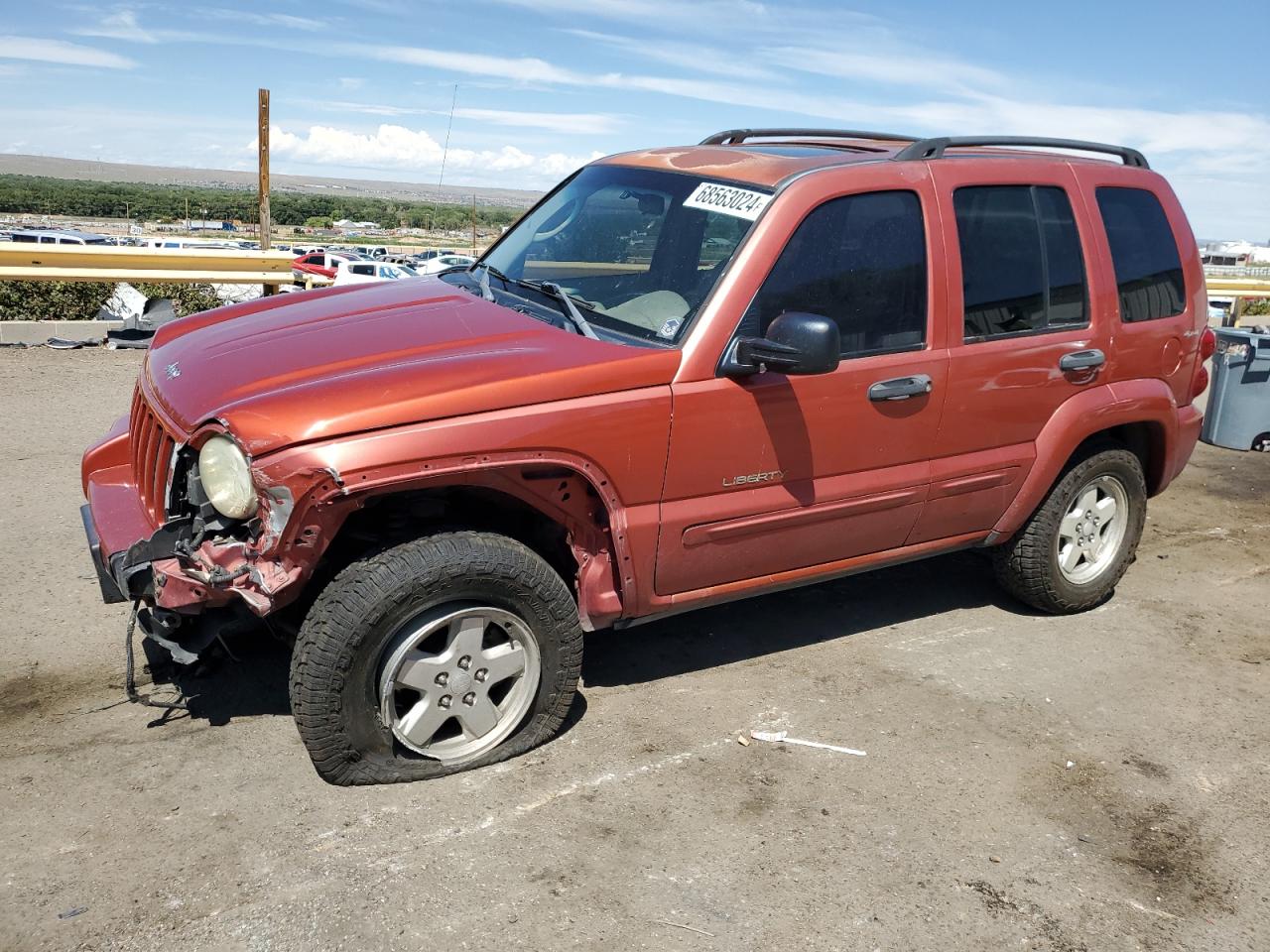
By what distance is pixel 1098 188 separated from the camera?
4852 mm

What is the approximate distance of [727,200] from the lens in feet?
13.5

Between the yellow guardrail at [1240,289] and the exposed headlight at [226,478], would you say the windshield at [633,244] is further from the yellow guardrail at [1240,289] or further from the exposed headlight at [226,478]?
the yellow guardrail at [1240,289]

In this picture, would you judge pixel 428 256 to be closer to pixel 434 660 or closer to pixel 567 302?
pixel 567 302

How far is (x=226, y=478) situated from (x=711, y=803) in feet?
5.87

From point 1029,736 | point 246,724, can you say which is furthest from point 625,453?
point 1029,736

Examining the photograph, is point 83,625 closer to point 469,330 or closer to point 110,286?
point 469,330

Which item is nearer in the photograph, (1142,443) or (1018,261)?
(1018,261)

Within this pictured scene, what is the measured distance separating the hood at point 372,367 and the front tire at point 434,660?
46cm

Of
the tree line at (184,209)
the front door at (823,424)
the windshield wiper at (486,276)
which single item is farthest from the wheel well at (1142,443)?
the tree line at (184,209)

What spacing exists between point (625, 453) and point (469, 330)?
706 mm

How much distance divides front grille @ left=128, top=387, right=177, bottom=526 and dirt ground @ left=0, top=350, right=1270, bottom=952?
745mm

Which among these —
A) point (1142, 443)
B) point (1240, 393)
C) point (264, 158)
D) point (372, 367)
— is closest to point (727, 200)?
point (372, 367)

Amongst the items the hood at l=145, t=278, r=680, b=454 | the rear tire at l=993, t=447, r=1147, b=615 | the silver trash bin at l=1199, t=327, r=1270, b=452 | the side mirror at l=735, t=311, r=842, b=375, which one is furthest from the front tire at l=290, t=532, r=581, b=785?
the silver trash bin at l=1199, t=327, r=1270, b=452

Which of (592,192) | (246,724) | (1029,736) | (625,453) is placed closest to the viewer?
(625,453)
